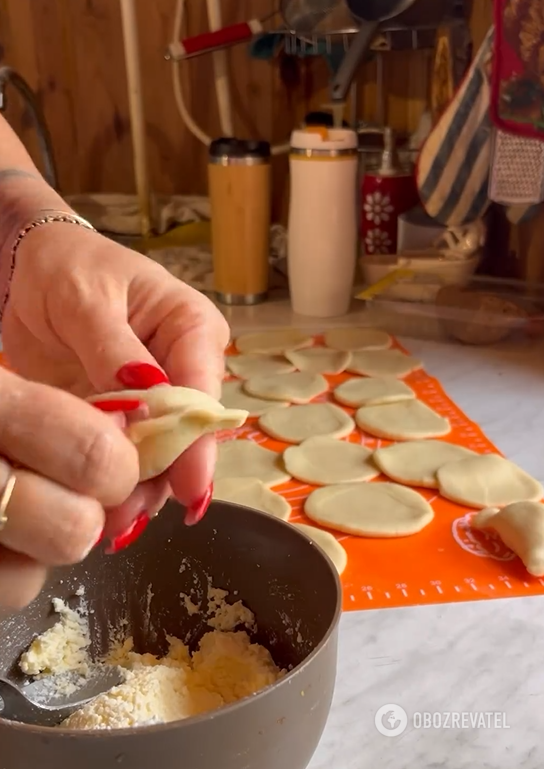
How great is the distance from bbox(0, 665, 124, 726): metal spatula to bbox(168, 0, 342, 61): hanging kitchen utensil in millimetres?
1096

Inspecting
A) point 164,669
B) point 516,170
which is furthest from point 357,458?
point 516,170

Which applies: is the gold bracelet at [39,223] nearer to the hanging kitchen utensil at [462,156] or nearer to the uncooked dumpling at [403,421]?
the uncooked dumpling at [403,421]

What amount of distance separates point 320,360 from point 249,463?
1.04 ft

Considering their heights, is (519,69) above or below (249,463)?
above

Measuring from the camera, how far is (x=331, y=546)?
0.67 m

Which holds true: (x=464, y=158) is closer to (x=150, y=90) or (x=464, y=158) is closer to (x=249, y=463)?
(x=249, y=463)

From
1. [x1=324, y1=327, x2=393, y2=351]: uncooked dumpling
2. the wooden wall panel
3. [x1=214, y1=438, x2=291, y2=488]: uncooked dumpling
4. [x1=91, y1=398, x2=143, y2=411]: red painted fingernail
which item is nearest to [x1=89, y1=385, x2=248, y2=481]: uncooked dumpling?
[x1=91, y1=398, x2=143, y2=411]: red painted fingernail

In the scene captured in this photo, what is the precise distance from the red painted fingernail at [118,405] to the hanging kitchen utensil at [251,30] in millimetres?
1066

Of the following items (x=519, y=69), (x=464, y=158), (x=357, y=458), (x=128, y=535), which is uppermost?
(x=519, y=69)

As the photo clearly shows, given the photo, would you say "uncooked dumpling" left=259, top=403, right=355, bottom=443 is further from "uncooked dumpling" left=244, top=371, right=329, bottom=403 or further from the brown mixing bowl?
the brown mixing bowl

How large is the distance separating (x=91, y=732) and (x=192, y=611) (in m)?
0.23

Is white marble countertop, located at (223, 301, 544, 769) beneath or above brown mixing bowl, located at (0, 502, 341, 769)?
beneath

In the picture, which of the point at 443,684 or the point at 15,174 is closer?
the point at 443,684

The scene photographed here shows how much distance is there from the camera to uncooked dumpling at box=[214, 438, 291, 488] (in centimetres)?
81
